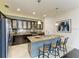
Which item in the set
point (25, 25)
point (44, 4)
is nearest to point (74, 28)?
point (44, 4)

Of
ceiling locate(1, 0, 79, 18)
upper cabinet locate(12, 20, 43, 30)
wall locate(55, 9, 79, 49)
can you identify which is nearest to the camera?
ceiling locate(1, 0, 79, 18)

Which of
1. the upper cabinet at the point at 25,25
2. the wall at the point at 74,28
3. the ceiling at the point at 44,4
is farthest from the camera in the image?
the upper cabinet at the point at 25,25

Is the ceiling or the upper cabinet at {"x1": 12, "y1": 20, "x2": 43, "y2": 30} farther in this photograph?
the upper cabinet at {"x1": 12, "y1": 20, "x2": 43, "y2": 30}

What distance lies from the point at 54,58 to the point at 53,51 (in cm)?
A: 67

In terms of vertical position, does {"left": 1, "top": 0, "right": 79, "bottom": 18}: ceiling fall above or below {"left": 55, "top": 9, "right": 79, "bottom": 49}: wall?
above

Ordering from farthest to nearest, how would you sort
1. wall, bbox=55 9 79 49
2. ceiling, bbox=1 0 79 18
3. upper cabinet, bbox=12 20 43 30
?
Answer: upper cabinet, bbox=12 20 43 30 < wall, bbox=55 9 79 49 < ceiling, bbox=1 0 79 18

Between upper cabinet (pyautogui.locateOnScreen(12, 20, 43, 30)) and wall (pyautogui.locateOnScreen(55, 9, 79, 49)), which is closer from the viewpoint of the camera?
wall (pyautogui.locateOnScreen(55, 9, 79, 49))

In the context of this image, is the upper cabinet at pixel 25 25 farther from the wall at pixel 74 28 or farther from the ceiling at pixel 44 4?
the wall at pixel 74 28

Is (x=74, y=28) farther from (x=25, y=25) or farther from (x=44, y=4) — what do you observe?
(x=25, y=25)

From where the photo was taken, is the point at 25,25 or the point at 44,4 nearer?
the point at 44,4

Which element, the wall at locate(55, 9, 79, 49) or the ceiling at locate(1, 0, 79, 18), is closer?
the ceiling at locate(1, 0, 79, 18)

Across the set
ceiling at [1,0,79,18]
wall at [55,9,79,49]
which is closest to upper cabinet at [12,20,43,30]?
ceiling at [1,0,79,18]

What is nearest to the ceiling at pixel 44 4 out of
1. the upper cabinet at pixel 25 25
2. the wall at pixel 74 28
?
the wall at pixel 74 28

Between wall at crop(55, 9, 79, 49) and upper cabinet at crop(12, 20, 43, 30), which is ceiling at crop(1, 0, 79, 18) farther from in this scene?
upper cabinet at crop(12, 20, 43, 30)
